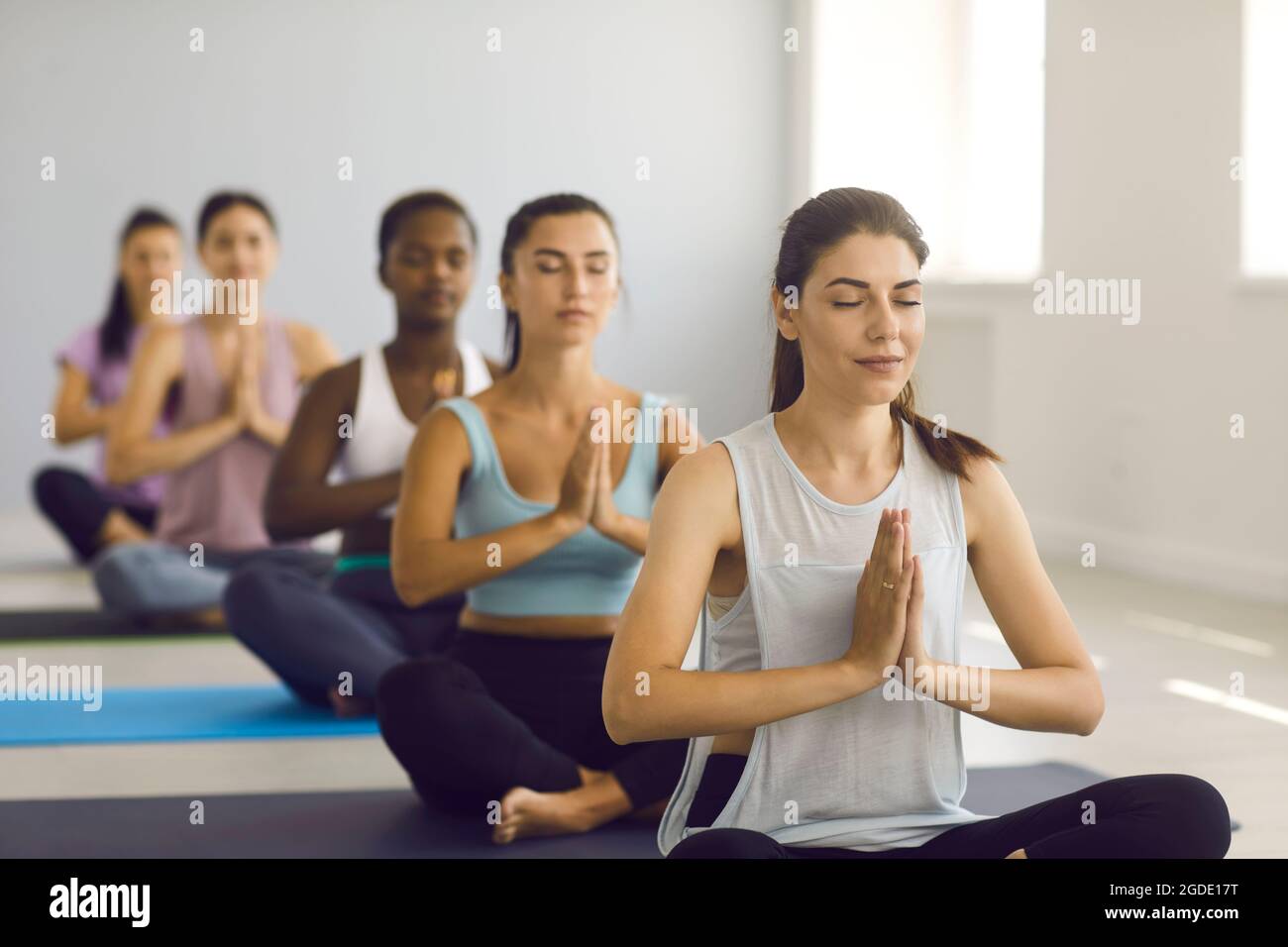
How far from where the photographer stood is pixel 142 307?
536 centimetres

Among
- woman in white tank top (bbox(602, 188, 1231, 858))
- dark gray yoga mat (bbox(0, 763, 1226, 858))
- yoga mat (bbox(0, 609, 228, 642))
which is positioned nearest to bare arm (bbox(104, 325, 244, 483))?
yoga mat (bbox(0, 609, 228, 642))

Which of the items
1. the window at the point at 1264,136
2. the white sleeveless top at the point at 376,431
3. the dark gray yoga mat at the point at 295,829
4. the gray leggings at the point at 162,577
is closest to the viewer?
the dark gray yoga mat at the point at 295,829

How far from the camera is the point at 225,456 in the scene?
4223 millimetres

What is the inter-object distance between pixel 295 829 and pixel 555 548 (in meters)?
0.55

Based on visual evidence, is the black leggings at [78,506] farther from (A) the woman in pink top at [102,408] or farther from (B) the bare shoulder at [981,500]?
(B) the bare shoulder at [981,500]

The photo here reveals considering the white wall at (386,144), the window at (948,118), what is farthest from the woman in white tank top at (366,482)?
the white wall at (386,144)

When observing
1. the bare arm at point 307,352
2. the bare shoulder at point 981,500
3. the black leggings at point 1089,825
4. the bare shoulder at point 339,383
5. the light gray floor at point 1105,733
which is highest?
the bare arm at point 307,352

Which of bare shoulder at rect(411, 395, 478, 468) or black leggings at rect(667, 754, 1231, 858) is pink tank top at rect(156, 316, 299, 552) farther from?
black leggings at rect(667, 754, 1231, 858)

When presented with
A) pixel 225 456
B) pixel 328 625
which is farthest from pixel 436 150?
pixel 328 625

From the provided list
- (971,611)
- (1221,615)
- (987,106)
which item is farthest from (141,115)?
(1221,615)

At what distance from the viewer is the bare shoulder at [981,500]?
5.68 feet

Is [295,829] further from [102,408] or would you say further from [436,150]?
[436,150]

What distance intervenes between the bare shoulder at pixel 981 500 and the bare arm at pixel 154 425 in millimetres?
2738

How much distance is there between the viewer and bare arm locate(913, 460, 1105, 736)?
165 centimetres
